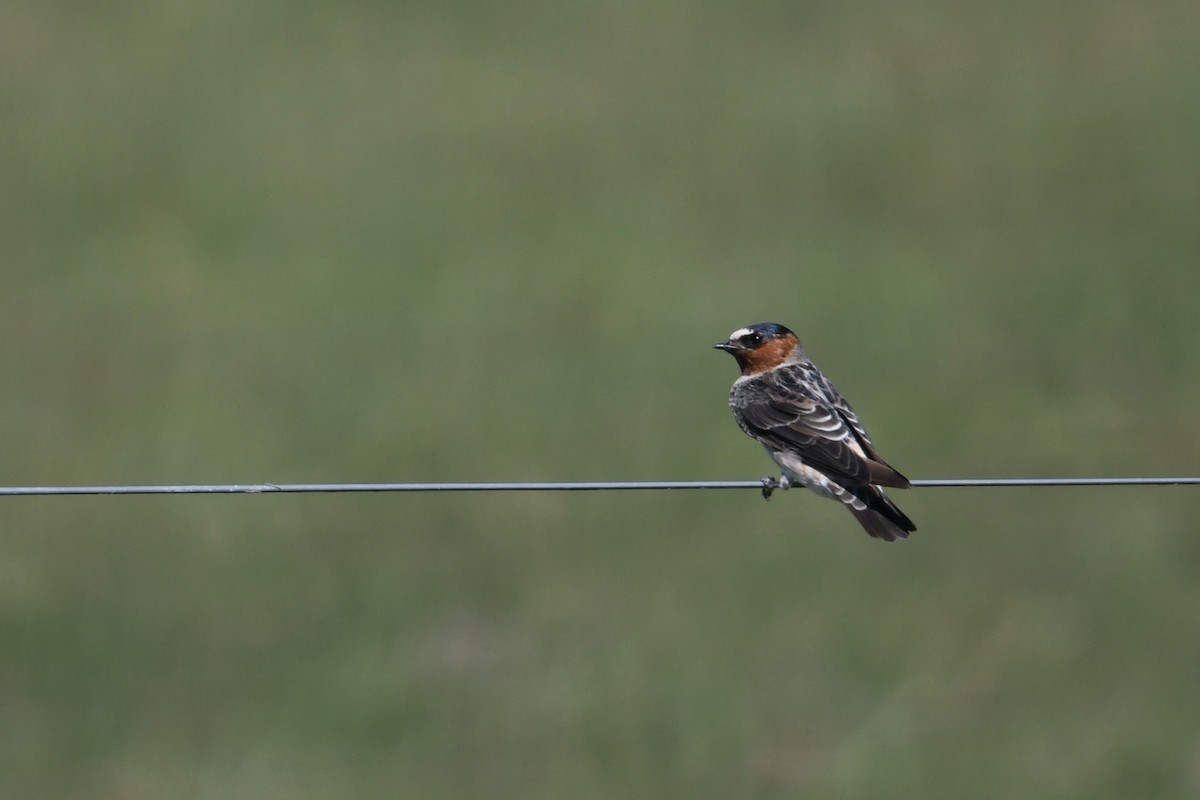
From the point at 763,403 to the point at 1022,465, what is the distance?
9704mm

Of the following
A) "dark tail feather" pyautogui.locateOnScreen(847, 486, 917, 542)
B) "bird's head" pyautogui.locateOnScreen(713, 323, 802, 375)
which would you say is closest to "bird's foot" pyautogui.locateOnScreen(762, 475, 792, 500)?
"dark tail feather" pyautogui.locateOnScreen(847, 486, 917, 542)

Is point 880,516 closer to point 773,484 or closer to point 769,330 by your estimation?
point 773,484

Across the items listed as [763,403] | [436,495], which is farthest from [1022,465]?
[763,403]

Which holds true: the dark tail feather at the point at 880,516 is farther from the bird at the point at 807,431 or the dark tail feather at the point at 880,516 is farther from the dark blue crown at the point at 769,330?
the dark blue crown at the point at 769,330

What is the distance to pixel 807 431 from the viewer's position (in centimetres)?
964

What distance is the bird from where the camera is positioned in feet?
30.2

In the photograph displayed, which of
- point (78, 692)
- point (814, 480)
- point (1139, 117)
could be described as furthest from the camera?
point (1139, 117)

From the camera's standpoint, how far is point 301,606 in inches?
642

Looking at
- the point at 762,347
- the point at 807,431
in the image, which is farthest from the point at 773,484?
the point at 762,347

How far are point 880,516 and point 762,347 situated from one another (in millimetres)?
1620

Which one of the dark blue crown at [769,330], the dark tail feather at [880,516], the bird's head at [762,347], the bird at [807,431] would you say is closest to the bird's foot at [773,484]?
the bird at [807,431]

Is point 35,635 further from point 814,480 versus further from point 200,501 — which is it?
point 814,480

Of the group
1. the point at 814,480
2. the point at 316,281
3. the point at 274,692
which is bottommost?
the point at 274,692

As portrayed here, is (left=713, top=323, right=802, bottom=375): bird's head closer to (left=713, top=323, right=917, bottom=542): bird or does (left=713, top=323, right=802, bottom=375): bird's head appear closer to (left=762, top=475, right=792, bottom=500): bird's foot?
(left=713, top=323, right=917, bottom=542): bird
